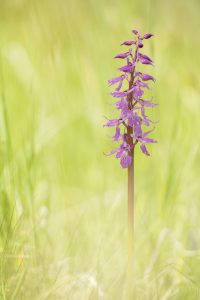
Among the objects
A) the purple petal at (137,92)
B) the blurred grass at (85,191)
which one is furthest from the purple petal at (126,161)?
the blurred grass at (85,191)

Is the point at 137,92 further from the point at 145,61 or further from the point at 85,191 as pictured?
the point at 85,191

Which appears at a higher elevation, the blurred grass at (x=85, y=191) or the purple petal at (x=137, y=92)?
the purple petal at (x=137, y=92)

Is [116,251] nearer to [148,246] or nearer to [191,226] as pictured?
[148,246]

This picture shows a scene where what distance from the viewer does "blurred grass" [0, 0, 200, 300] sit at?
1875mm

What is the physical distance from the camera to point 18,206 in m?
2.32

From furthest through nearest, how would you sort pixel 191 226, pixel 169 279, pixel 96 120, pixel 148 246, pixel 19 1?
1. pixel 19 1
2. pixel 96 120
3. pixel 191 226
4. pixel 148 246
5. pixel 169 279

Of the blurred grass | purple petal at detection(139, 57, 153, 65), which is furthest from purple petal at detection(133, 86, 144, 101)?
the blurred grass

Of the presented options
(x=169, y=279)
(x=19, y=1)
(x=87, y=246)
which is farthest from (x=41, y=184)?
(x=19, y=1)

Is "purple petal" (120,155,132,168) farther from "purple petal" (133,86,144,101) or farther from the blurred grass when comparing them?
the blurred grass

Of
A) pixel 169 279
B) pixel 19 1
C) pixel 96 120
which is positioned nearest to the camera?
pixel 169 279

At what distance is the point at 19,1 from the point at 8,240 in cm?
458

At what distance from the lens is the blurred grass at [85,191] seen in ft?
6.15

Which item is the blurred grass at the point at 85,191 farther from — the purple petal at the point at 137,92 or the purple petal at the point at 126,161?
the purple petal at the point at 137,92

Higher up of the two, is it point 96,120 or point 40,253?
point 96,120
